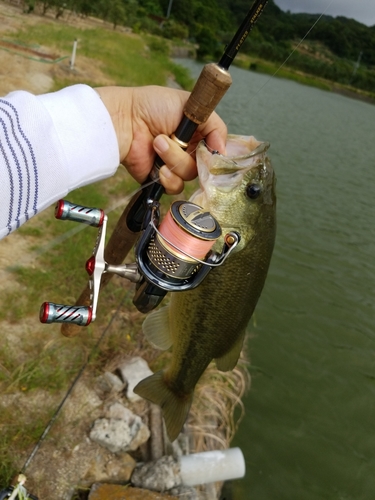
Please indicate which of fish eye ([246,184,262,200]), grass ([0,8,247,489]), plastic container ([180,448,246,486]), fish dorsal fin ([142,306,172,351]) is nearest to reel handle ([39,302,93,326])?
fish dorsal fin ([142,306,172,351])

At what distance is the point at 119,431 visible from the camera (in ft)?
8.86

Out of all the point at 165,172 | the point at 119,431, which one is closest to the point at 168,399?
the point at 119,431

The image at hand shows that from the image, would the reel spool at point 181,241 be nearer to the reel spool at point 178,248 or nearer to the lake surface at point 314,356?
the reel spool at point 178,248

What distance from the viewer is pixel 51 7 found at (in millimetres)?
20562

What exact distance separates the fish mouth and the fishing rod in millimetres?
109

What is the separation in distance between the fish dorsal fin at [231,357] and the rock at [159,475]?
2.95 feet

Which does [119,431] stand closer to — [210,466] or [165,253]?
[210,466]

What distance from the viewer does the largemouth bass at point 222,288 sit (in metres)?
1.93

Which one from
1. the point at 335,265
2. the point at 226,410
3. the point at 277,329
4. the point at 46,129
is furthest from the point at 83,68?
the point at 46,129

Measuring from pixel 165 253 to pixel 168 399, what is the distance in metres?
1.12

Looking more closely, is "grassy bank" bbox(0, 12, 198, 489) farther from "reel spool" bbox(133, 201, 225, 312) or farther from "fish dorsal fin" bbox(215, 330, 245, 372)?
"fish dorsal fin" bbox(215, 330, 245, 372)

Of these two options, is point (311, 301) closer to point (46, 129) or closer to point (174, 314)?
point (174, 314)

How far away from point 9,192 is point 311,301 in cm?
556

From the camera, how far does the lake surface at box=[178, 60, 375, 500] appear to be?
4.01 m
